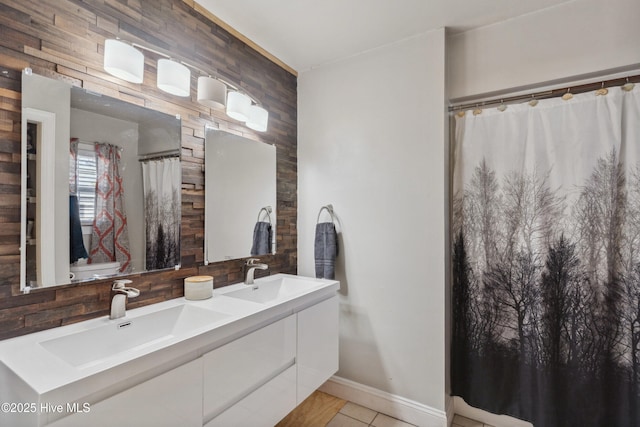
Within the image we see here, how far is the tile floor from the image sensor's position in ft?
6.54

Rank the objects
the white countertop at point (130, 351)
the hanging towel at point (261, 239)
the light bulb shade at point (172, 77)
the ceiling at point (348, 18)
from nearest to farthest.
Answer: the white countertop at point (130, 351), the light bulb shade at point (172, 77), the ceiling at point (348, 18), the hanging towel at point (261, 239)

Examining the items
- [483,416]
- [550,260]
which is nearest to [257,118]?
[550,260]

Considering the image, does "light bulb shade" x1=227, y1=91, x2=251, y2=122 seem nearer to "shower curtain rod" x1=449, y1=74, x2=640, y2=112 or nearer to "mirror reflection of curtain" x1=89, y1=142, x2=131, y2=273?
"mirror reflection of curtain" x1=89, y1=142, x2=131, y2=273

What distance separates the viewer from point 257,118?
204 centimetres

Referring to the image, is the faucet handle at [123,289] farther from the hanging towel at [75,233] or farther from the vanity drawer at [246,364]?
the vanity drawer at [246,364]

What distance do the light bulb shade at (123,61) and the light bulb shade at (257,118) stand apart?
68cm

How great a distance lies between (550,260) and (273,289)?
1.66 meters

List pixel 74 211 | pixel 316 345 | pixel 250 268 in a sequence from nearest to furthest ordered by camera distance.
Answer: pixel 74 211 < pixel 316 345 < pixel 250 268

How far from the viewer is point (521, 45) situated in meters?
1.85

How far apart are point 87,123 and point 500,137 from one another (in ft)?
7.09

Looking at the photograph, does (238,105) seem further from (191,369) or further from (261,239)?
(191,369)

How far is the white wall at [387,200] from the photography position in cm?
196

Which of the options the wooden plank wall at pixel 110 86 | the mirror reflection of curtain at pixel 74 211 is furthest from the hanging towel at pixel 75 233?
the wooden plank wall at pixel 110 86

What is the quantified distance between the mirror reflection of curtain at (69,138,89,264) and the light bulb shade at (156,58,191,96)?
0.48m
